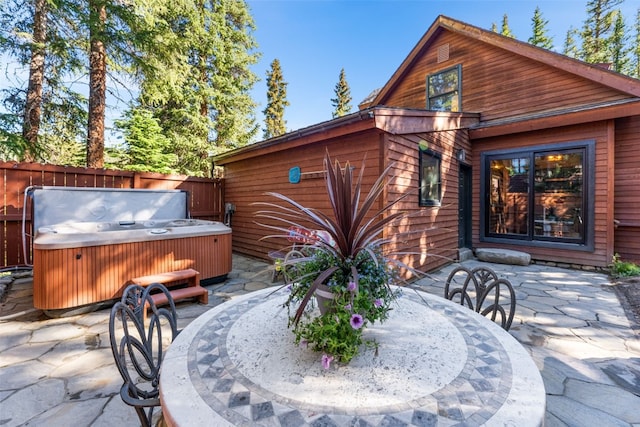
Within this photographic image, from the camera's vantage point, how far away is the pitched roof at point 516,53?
4695 mm

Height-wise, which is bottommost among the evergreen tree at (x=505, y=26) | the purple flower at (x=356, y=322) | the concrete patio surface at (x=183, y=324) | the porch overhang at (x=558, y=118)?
the concrete patio surface at (x=183, y=324)

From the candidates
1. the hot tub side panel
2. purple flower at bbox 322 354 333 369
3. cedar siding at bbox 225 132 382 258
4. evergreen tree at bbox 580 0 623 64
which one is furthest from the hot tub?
evergreen tree at bbox 580 0 623 64

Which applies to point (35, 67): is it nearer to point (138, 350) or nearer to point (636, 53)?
point (138, 350)

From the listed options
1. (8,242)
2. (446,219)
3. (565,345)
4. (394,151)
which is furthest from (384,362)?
(8,242)

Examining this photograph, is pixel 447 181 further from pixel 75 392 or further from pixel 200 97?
pixel 200 97

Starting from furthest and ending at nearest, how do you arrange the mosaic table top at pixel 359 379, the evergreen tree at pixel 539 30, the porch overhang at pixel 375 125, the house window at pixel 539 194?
the evergreen tree at pixel 539 30, the house window at pixel 539 194, the porch overhang at pixel 375 125, the mosaic table top at pixel 359 379

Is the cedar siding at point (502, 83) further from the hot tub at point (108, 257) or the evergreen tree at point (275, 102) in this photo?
the evergreen tree at point (275, 102)

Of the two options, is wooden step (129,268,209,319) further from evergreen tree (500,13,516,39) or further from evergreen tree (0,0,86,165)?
evergreen tree (500,13,516,39)

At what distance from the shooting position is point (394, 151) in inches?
155

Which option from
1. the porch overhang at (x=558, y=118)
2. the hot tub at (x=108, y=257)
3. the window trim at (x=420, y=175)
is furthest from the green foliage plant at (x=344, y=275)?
the porch overhang at (x=558, y=118)

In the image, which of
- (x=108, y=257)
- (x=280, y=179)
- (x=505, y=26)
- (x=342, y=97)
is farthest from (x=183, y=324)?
(x=505, y=26)

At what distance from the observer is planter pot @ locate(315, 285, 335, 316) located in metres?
1.05

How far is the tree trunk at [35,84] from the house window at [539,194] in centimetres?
966

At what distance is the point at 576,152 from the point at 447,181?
2384mm
